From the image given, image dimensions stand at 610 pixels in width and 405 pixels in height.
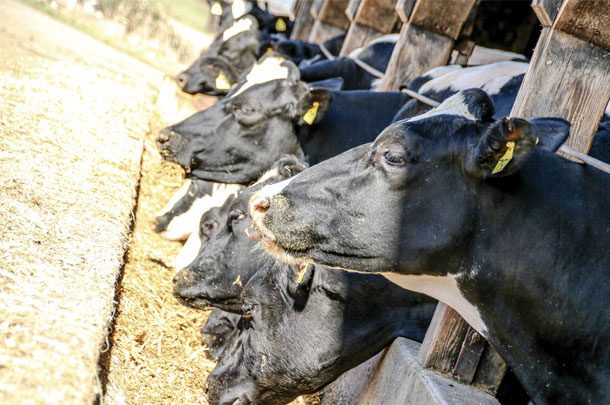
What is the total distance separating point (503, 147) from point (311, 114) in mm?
2442

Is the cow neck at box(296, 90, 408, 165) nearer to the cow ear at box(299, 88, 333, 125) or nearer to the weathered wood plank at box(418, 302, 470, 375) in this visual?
the cow ear at box(299, 88, 333, 125)

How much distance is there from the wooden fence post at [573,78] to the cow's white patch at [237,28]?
17.9 feet

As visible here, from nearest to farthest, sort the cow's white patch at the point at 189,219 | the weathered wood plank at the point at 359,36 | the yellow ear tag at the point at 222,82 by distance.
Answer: the cow's white patch at the point at 189,219, the weathered wood plank at the point at 359,36, the yellow ear tag at the point at 222,82

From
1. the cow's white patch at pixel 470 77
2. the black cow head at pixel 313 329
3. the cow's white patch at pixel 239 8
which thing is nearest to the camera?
the black cow head at pixel 313 329

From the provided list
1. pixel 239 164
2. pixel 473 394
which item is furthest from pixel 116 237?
pixel 473 394

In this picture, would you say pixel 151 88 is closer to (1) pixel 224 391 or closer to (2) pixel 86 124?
(2) pixel 86 124

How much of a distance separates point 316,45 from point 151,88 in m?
2.85

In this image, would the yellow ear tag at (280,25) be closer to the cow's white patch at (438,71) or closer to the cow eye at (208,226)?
the cow's white patch at (438,71)

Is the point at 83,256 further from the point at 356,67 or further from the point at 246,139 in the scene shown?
the point at 356,67

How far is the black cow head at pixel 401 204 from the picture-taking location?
2.16 metres

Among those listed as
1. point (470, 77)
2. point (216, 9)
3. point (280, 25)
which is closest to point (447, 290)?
point (470, 77)

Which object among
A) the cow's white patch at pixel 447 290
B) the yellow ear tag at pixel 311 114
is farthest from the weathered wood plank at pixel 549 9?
the yellow ear tag at pixel 311 114

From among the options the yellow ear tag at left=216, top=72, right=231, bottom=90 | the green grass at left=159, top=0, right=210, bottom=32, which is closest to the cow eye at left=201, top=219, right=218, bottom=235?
the yellow ear tag at left=216, top=72, right=231, bottom=90

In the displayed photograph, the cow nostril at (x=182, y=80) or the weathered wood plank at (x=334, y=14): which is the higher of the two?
the weathered wood plank at (x=334, y=14)
